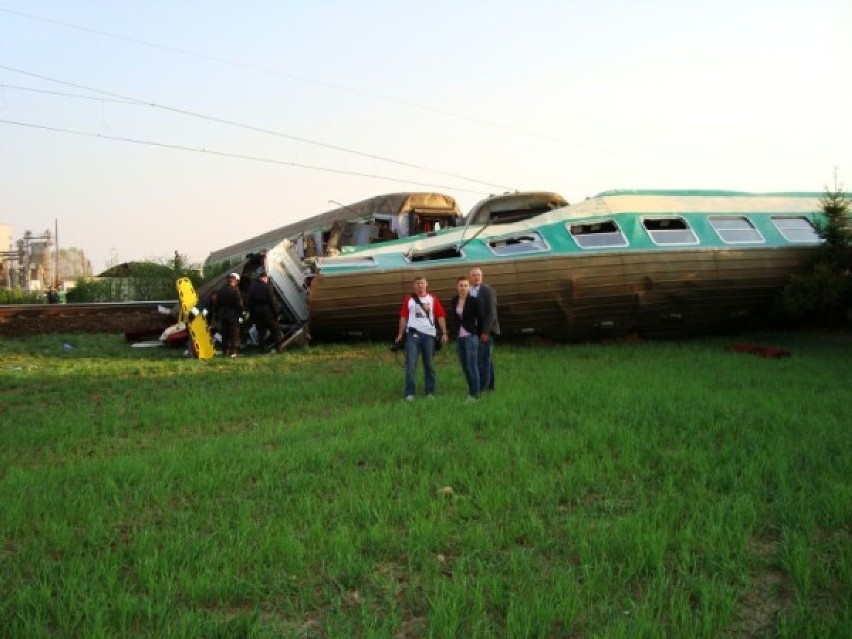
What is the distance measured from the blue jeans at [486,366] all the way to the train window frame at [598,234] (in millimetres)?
5441

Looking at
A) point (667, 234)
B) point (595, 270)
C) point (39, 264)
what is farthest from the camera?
point (39, 264)

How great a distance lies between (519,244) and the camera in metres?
14.5

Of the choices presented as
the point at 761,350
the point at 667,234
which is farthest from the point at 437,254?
the point at 761,350

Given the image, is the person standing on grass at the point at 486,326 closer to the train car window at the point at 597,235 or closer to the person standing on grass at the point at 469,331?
the person standing on grass at the point at 469,331

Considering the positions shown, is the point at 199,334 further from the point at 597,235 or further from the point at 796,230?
the point at 796,230

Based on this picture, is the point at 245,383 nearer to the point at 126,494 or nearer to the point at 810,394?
the point at 126,494

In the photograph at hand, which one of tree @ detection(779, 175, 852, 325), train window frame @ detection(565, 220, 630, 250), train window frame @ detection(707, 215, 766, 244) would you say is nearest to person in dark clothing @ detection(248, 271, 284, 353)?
train window frame @ detection(565, 220, 630, 250)

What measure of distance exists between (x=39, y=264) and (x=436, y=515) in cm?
6421

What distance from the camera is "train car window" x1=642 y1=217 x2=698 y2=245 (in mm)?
15039

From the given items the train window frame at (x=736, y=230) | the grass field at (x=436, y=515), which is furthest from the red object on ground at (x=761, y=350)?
the grass field at (x=436, y=515)

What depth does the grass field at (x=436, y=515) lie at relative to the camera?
3607mm

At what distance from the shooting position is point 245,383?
11078 mm

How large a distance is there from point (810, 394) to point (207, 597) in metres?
7.79

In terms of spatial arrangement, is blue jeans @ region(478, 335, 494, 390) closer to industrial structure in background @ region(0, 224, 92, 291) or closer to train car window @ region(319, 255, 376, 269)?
train car window @ region(319, 255, 376, 269)
